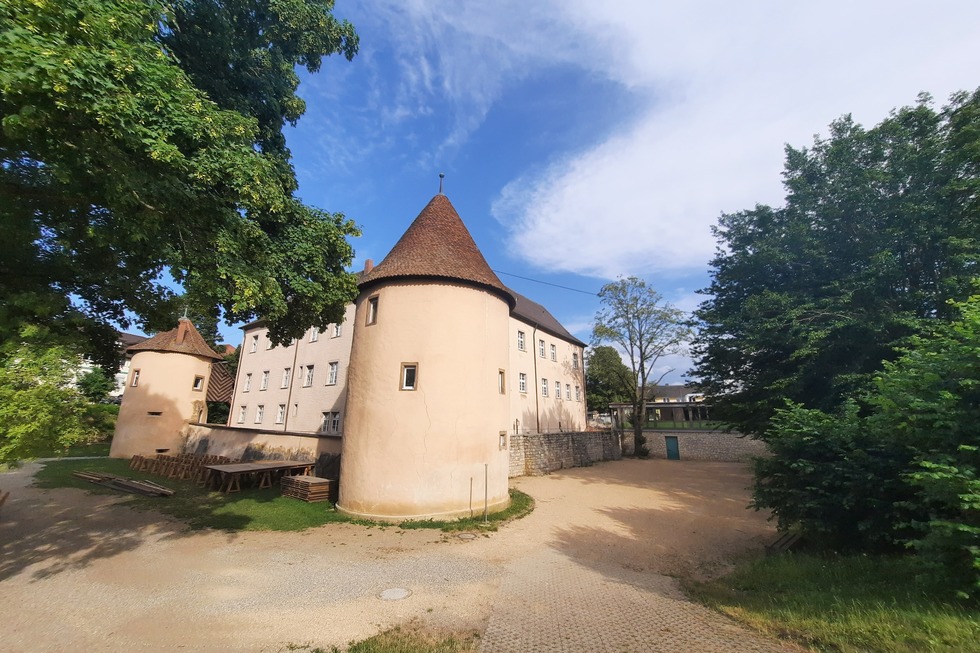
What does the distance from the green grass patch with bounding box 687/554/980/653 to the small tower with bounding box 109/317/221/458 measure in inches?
1349

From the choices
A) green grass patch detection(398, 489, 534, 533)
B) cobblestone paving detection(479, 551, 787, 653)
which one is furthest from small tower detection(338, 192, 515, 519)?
cobblestone paving detection(479, 551, 787, 653)

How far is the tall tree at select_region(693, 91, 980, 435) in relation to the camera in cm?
1490

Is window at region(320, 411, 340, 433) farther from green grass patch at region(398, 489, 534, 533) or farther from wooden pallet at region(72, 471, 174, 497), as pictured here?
green grass patch at region(398, 489, 534, 533)

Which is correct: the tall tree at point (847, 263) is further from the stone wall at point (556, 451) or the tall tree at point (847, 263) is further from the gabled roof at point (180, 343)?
the gabled roof at point (180, 343)

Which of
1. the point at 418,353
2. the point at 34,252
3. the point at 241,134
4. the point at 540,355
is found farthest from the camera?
the point at 540,355

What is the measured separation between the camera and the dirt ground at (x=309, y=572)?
5984 millimetres

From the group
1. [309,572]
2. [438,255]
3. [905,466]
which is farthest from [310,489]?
[905,466]

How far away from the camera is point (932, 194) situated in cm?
1526

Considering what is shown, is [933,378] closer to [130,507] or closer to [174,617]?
[174,617]

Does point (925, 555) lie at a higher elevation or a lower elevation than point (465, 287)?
lower

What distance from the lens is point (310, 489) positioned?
1475cm

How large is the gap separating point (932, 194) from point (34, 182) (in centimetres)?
2625

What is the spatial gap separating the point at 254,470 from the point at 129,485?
5332 mm

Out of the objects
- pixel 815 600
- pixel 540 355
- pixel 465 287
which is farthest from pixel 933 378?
pixel 540 355
